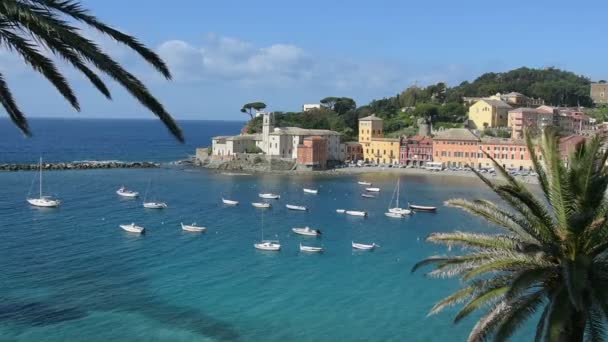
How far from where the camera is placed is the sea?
2184 cm

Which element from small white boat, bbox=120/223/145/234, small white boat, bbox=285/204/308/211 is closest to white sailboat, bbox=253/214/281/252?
small white boat, bbox=120/223/145/234

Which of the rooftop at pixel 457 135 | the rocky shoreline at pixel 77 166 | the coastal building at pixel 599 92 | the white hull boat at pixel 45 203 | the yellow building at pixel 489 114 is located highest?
the coastal building at pixel 599 92

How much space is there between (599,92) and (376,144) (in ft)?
213

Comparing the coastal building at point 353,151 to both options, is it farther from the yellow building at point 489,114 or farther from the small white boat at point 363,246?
the small white boat at point 363,246

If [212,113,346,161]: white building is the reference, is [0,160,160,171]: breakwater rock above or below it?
below

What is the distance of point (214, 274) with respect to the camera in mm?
29438

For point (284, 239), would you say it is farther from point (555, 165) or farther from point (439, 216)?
point (555, 165)

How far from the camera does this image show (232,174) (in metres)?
80.9

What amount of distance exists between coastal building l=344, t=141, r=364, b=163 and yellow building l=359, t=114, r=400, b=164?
643 mm

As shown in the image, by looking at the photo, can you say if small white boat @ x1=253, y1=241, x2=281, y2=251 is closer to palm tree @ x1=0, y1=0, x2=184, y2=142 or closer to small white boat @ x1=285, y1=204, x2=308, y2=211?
small white boat @ x1=285, y1=204, x2=308, y2=211

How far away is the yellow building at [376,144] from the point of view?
306 feet

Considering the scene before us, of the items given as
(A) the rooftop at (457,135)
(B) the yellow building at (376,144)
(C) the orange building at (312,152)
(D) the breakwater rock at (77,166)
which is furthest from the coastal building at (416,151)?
(D) the breakwater rock at (77,166)

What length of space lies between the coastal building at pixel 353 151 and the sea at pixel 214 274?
36935 mm

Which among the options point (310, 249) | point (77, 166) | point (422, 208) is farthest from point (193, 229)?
point (77, 166)
